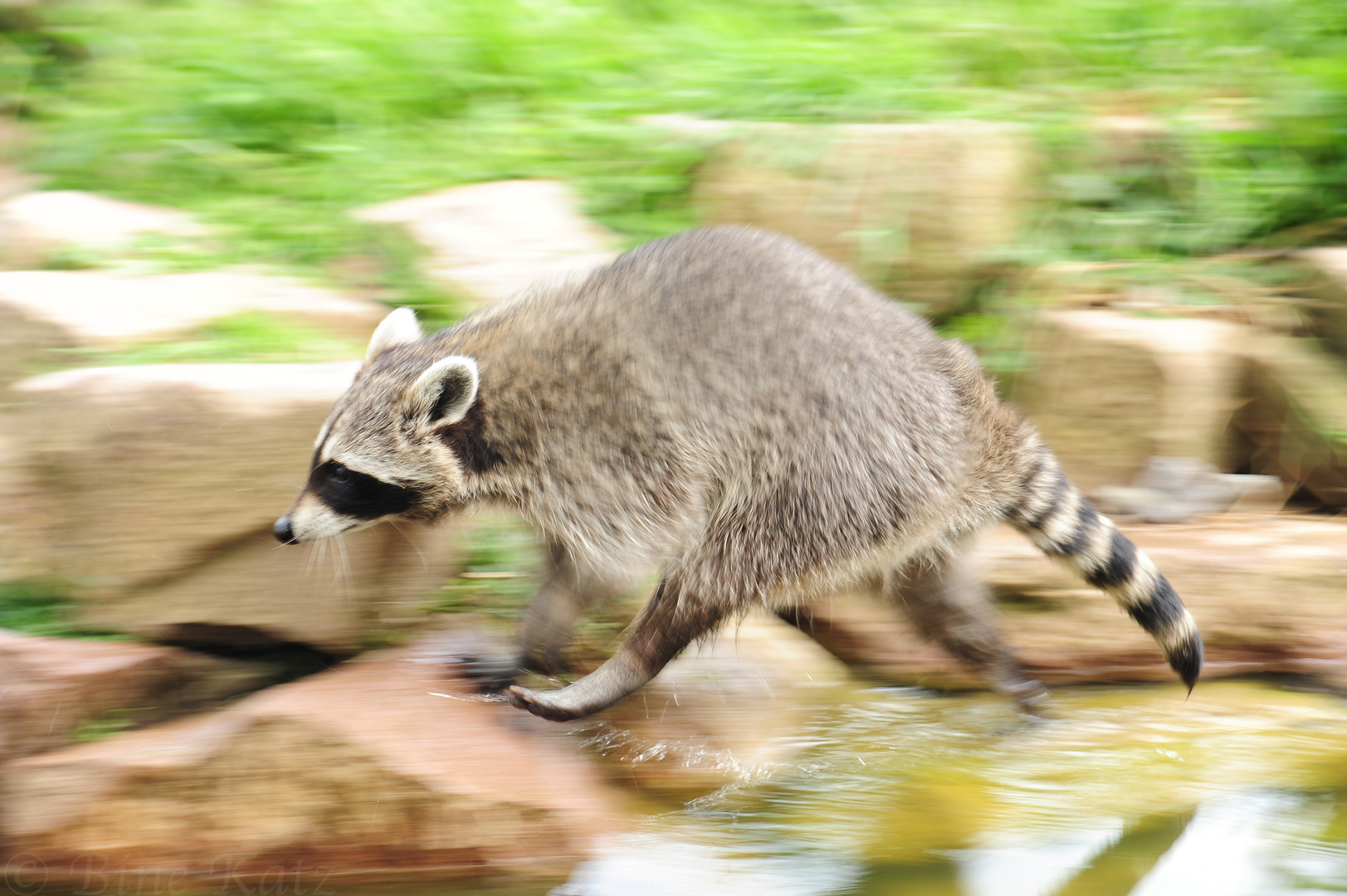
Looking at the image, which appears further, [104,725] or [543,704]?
[543,704]

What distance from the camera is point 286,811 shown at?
2723mm

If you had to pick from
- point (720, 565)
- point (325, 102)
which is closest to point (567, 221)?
point (325, 102)

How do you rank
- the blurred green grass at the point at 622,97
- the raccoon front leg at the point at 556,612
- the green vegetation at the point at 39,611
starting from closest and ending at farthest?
the green vegetation at the point at 39,611
the raccoon front leg at the point at 556,612
the blurred green grass at the point at 622,97

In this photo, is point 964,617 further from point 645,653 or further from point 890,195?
point 890,195

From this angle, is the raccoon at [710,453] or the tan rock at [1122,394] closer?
the raccoon at [710,453]

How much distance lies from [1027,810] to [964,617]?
0.62m

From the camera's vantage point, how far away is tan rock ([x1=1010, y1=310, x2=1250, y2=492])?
161 inches

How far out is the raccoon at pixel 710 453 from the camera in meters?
3.10

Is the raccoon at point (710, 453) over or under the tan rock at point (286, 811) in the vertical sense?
over

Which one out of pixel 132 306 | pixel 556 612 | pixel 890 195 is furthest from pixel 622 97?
pixel 556 612

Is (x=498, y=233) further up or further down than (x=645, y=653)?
further up

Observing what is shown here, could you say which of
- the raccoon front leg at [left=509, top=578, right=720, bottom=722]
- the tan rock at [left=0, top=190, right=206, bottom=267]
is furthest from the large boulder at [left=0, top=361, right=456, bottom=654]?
the tan rock at [left=0, top=190, right=206, bottom=267]

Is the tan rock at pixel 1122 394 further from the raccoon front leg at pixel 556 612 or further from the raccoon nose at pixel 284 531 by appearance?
the raccoon nose at pixel 284 531

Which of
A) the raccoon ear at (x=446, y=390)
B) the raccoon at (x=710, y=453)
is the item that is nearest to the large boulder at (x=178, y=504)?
the raccoon at (x=710, y=453)
